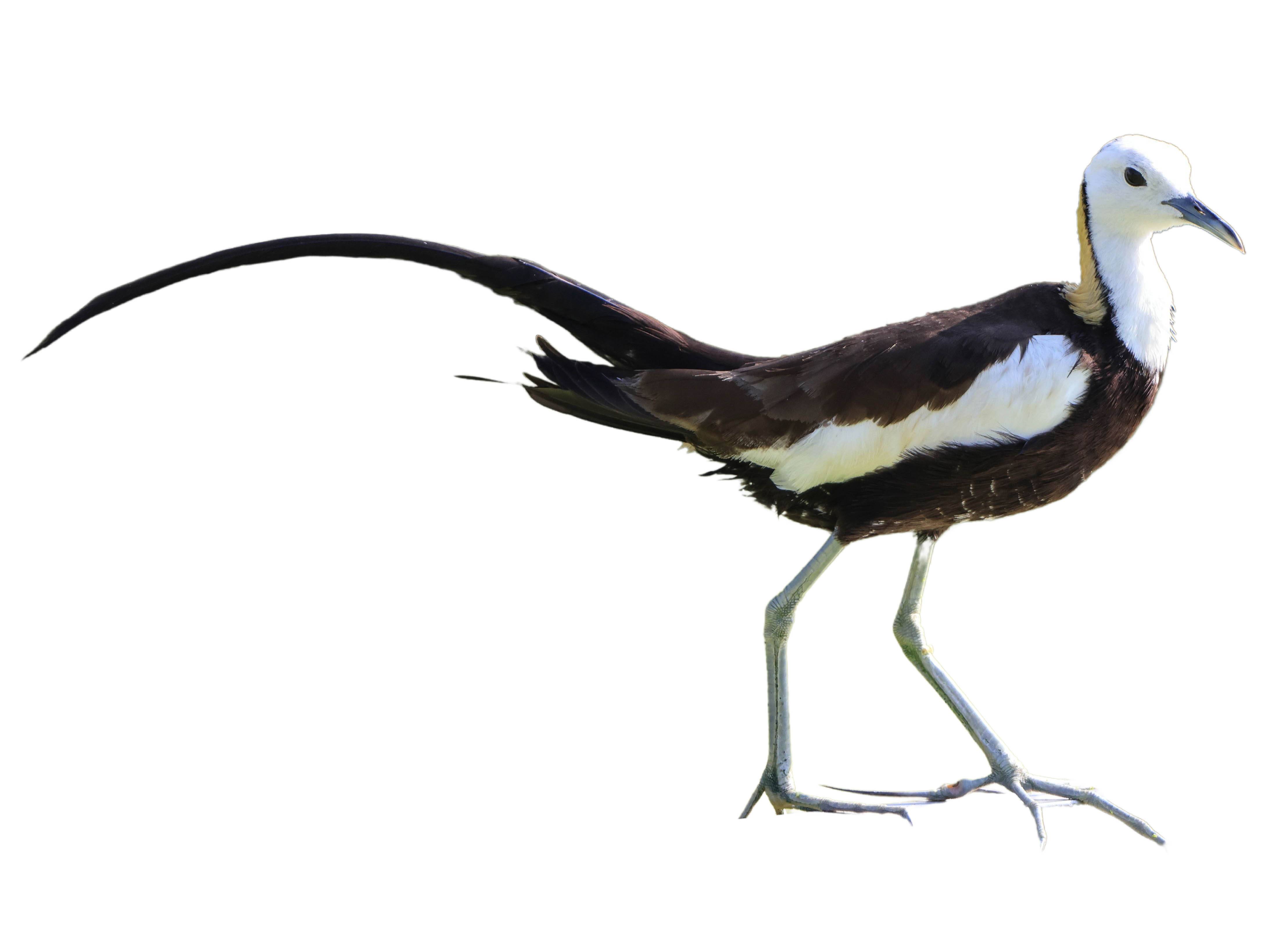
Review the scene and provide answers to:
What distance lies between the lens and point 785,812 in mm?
4020

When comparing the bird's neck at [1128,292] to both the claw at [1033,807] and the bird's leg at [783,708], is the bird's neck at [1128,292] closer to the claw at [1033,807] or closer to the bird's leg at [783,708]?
the bird's leg at [783,708]

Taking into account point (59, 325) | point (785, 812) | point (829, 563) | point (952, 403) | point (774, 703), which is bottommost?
point (785, 812)

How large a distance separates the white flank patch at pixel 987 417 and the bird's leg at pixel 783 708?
31cm

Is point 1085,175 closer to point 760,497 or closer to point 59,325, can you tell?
point 760,497

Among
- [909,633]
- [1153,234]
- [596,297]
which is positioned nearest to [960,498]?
[909,633]

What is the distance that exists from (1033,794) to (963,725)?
26cm

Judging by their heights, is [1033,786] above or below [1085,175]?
below

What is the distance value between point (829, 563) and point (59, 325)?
7.19ft

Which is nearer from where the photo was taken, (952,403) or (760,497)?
(952,403)

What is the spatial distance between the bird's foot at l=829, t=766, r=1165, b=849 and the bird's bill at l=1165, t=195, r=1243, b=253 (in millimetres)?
1478

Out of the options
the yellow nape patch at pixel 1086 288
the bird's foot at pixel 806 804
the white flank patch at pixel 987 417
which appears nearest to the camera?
the white flank patch at pixel 987 417

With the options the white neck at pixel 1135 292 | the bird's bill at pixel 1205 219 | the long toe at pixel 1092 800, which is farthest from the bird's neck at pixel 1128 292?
the long toe at pixel 1092 800

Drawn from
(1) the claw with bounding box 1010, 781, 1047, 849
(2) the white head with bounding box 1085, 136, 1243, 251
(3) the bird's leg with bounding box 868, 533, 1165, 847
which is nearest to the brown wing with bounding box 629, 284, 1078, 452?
(2) the white head with bounding box 1085, 136, 1243, 251

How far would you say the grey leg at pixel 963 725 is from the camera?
3.99 metres
